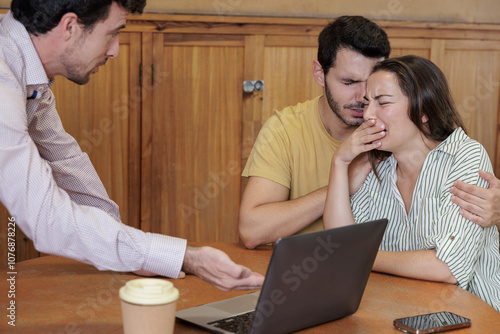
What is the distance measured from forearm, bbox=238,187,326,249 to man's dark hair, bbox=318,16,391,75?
503 millimetres

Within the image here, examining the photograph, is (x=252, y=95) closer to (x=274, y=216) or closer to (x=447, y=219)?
(x=274, y=216)

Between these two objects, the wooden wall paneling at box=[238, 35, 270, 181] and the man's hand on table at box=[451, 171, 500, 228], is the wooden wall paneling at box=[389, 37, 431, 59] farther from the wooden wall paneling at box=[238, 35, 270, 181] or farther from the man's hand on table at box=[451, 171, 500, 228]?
the man's hand on table at box=[451, 171, 500, 228]

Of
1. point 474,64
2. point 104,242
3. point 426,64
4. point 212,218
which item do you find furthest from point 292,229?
point 474,64

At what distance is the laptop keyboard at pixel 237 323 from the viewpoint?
129 centimetres

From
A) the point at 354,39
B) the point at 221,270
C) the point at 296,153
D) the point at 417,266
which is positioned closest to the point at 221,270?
the point at 221,270

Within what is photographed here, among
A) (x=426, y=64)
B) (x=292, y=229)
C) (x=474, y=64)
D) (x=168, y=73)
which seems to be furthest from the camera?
(x=474, y=64)

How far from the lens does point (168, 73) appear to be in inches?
129

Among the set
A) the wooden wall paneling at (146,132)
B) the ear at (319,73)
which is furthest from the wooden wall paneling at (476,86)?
the wooden wall paneling at (146,132)

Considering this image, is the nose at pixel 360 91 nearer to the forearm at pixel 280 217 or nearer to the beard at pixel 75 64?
the forearm at pixel 280 217

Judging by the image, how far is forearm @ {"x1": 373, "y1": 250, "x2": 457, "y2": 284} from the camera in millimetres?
1685

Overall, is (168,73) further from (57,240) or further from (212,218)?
(57,240)

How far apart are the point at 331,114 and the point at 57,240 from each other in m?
1.25

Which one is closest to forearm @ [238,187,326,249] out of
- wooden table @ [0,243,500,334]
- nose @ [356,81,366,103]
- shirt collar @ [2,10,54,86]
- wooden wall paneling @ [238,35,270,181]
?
wooden table @ [0,243,500,334]

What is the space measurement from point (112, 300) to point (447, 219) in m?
0.92
